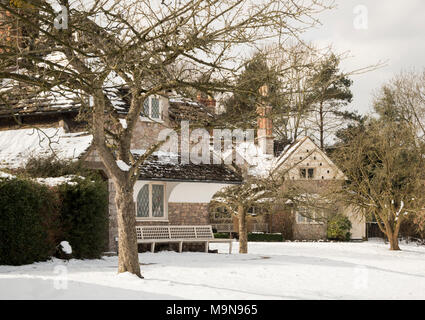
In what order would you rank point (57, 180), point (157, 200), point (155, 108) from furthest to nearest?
1. point (155, 108)
2. point (157, 200)
3. point (57, 180)

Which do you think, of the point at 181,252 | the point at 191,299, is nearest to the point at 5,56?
the point at 191,299

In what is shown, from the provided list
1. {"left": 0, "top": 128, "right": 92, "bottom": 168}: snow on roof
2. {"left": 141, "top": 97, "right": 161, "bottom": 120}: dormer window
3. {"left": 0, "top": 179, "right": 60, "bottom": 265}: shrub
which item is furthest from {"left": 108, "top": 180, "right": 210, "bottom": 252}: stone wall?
{"left": 0, "top": 179, "right": 60, "bottom": 265}: shrub

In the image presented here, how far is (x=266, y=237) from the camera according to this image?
38.1 m

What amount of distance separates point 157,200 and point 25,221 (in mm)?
8290

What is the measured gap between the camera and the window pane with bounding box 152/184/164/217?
23844 mm

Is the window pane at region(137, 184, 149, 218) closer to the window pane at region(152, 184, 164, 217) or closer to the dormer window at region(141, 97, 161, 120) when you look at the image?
the window pane at region(152, 184, 164, 217)

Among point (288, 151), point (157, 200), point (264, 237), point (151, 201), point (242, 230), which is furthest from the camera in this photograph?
point (288, 151)

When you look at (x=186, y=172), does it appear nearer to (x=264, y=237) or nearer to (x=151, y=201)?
(x=151, y=201)

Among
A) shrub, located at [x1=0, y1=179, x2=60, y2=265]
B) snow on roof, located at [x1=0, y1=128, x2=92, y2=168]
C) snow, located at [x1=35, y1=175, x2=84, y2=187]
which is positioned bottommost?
shrub, located at [x1=0, y1=179, x2=60, y2=265]

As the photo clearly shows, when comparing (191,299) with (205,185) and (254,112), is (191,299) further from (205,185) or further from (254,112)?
(205,185)

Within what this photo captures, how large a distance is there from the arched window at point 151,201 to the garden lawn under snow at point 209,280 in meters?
3.03

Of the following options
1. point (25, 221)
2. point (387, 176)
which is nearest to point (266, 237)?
point (387, 176)

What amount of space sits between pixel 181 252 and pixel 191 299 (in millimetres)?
11948

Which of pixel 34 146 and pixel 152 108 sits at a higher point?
pixel 152 108
